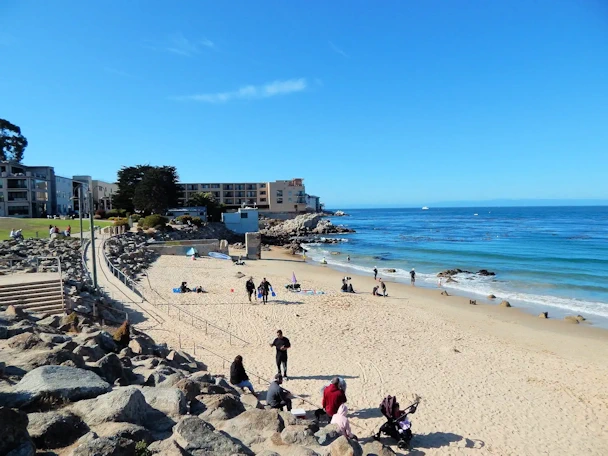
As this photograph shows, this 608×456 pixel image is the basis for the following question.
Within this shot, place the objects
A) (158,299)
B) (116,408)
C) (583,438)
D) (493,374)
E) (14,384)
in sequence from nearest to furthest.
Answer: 1. (116,408)
2. (14,384)
3. (583,438)
4. (493,374)
5. (158,299)

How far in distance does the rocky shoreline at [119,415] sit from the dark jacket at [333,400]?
1.35 m

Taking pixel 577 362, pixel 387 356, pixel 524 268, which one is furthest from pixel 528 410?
pixel 524 268

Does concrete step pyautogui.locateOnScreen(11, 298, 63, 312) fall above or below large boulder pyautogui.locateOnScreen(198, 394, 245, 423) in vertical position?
above

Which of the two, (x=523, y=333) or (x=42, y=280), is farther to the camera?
(x=523, y=333)

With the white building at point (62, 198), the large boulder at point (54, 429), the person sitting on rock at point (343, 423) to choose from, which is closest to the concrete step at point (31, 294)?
the large boulder at point (54, 429)

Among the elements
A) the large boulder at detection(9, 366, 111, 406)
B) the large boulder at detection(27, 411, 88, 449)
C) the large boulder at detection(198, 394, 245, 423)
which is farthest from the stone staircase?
the large boulder at detection(27, 411, 88, 449)

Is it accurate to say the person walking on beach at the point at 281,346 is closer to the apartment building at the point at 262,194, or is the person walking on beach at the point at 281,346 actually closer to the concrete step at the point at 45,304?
the concrete step at the point at 45,304

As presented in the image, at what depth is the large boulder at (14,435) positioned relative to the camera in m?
4.06

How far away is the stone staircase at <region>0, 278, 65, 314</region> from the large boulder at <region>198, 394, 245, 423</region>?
9.05 meters

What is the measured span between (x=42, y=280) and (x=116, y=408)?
12.5m

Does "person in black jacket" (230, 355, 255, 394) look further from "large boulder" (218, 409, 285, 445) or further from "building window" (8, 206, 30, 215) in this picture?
"building window" (8, 206, 30, 215)

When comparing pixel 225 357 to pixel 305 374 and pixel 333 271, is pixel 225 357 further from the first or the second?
pixel 333 271

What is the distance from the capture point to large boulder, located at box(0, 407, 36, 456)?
4062 mm

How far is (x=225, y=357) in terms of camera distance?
13.3 metres
